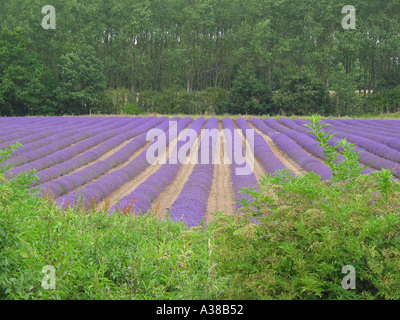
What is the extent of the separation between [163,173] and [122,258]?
29.8 ft

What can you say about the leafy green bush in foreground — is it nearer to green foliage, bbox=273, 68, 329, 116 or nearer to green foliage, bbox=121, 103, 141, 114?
green foliage, bbox=273, 68, 329, 116

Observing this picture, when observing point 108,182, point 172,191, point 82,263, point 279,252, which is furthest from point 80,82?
point 279,252

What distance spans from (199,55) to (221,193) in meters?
35.8

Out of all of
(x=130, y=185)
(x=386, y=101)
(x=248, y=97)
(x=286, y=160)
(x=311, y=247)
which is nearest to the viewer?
(x=311, y=247)

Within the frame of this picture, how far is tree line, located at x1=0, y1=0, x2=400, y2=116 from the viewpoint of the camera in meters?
38.7

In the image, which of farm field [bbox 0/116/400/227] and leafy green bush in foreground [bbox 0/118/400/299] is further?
farm field [bbox 0/116/400/227]

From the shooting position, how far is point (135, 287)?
4.06 meters

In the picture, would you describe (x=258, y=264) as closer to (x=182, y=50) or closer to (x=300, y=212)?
(x=300, y=212)

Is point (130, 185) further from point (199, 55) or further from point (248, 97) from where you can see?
point (199, 55)

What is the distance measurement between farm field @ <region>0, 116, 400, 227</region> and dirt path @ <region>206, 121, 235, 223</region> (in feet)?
0.07

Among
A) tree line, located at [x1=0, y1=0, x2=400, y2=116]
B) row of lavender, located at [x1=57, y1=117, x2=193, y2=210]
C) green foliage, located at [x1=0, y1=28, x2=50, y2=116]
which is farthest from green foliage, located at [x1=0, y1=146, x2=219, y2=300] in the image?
green foliage, located at [x1=0, y1=28, x2=50, y2=116]

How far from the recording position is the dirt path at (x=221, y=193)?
10.4 meters

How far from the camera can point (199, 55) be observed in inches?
1799
